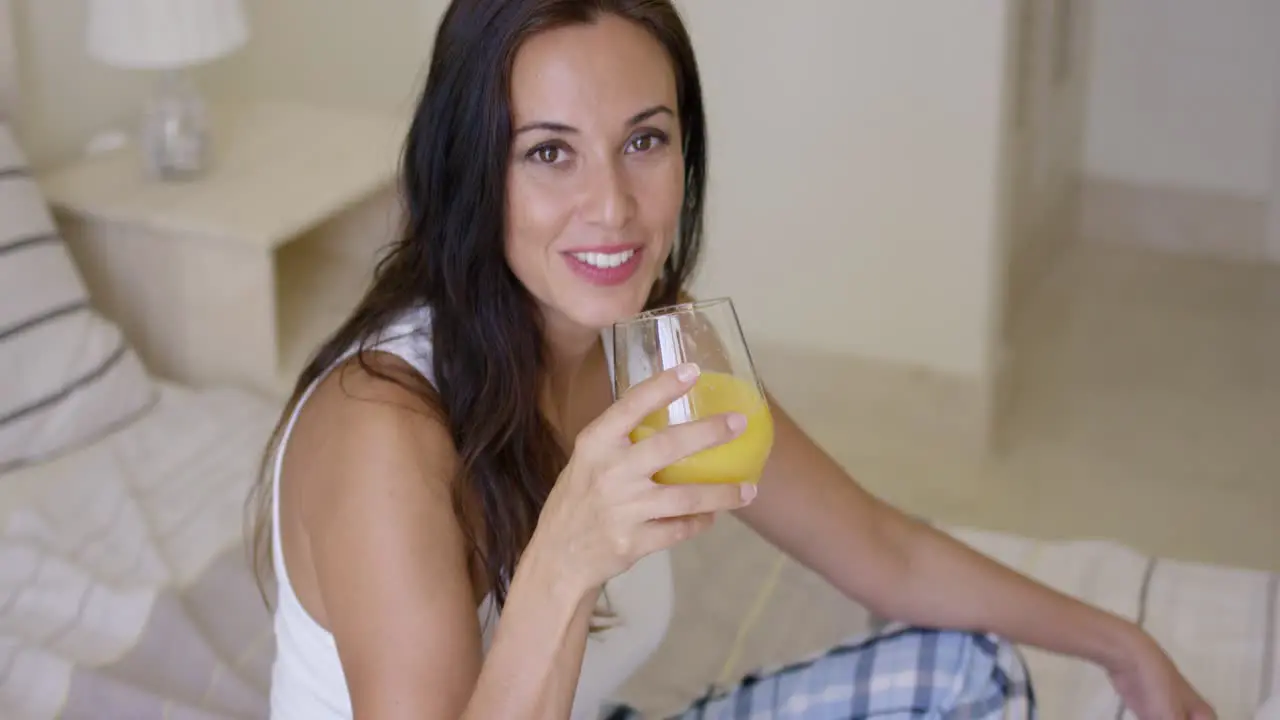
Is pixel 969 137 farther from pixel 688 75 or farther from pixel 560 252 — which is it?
pixel 560 252

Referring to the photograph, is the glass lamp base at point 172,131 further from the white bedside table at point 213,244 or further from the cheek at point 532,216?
the cheek at point 532,216

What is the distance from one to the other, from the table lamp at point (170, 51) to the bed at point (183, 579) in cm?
32

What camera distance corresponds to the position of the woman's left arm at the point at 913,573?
1.46 m

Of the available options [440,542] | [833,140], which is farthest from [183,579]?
[833,140]

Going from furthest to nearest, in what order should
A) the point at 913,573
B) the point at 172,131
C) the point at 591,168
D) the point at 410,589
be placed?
the point at 172,131
the point at 913,573
the point at 591,168
the point at 410,589

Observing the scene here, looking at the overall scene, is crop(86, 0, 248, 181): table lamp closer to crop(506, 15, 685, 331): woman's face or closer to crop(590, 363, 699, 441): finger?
crop(506, 15, 685, 331): woman's face

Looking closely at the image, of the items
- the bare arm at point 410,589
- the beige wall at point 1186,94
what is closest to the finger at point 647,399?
the bare arm at point 410,589

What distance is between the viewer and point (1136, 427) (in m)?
2.98

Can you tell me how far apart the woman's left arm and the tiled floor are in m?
1.19

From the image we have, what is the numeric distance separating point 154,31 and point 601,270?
1.40 meters

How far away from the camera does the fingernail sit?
3.04ft

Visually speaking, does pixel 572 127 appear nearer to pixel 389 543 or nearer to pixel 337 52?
pixel 389 543

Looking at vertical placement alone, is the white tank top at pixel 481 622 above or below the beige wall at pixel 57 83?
below

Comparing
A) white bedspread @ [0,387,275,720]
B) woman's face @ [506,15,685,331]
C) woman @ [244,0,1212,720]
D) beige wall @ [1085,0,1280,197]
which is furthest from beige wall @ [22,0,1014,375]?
woman's face @ [506,15,685,331]
